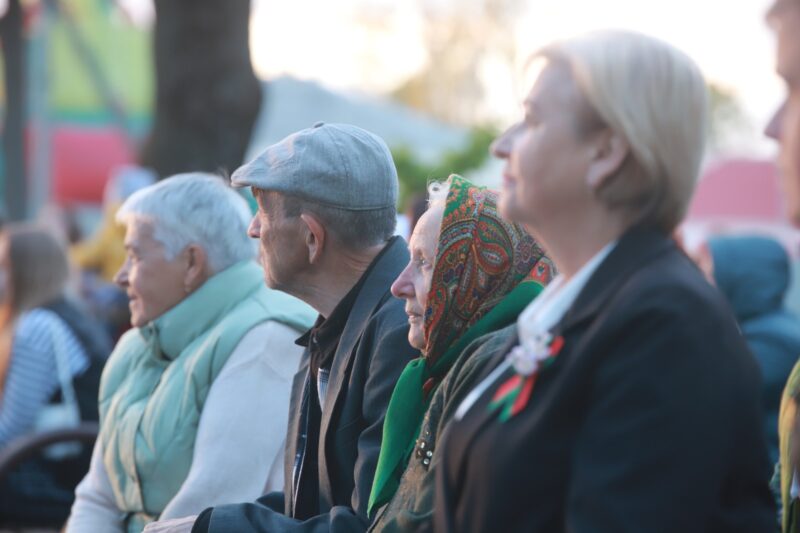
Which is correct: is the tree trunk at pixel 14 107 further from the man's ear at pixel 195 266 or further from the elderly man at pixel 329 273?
the elderly man at pixel 329 273

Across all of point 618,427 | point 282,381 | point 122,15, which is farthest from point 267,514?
point 122,15

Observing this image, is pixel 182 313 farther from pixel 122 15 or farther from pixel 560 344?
pixel 122 15

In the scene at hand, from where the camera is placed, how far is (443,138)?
51.9 feet

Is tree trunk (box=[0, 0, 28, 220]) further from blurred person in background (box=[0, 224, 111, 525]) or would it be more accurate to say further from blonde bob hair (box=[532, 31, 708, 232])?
blonde bob hair (box=[532, 31, 708, 232])

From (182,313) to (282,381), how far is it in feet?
1.58

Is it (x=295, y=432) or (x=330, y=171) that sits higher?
(x=330, y=171)

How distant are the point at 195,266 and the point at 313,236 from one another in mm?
986

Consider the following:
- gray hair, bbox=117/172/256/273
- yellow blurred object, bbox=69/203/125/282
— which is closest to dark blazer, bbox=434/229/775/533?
gray hair, bbox=117/172/256/273

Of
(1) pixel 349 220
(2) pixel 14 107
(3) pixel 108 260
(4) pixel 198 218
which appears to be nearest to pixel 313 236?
(1) pixel 349 220

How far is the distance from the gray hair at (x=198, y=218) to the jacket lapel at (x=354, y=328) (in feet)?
3.33

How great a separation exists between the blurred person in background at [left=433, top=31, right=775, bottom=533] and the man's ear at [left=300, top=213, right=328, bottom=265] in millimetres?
1255

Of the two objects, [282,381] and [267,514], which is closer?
[267,514]

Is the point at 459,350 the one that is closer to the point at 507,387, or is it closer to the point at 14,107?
the point at 507,387

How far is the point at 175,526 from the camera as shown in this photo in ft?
10.2
